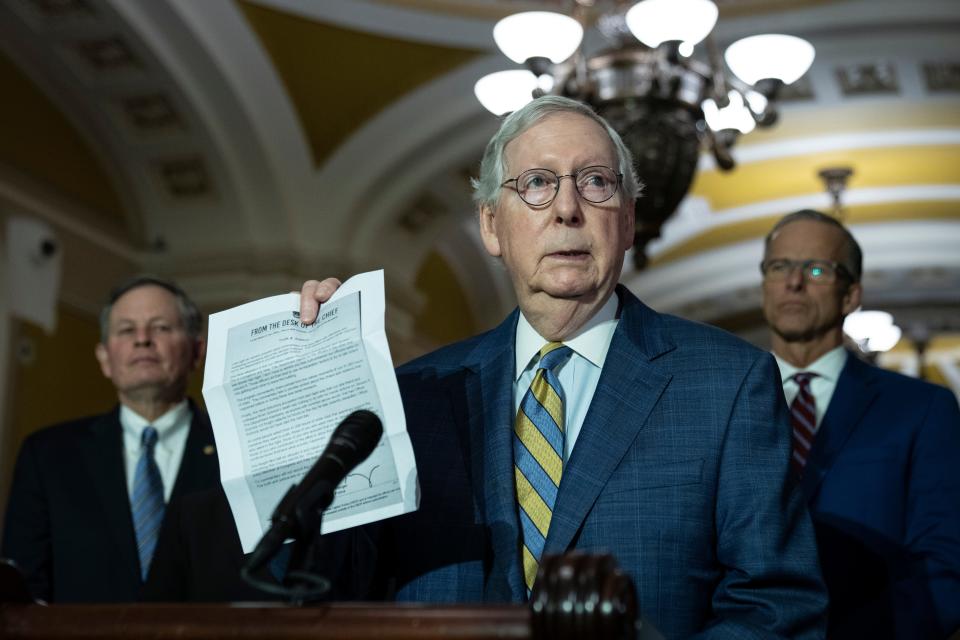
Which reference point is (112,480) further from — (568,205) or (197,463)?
(568,205)

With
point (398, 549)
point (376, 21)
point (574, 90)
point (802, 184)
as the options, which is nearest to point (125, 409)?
point (398, 549)

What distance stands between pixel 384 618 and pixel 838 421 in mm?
1722

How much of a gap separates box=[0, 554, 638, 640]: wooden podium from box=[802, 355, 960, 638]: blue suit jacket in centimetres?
141

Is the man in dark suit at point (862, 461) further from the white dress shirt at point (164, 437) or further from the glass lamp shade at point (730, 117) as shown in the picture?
the glass lamp shade at point (730, 117)

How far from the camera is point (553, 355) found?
2.02 metres

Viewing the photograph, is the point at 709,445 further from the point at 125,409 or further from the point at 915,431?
the point at 125,409

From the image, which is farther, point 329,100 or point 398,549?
point 329,100

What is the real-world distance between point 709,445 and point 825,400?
48.4 inches

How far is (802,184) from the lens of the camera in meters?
11.3

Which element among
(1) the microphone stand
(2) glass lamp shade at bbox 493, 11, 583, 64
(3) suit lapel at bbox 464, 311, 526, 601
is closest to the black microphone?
(1) the microphone stand

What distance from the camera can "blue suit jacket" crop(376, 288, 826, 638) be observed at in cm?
177

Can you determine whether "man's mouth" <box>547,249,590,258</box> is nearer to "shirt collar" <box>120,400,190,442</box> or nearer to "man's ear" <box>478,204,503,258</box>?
"man's ear" <box>478,204,503,258</box>

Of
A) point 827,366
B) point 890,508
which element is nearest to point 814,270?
point 827,366

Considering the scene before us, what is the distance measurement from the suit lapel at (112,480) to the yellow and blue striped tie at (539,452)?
159 centimetres
